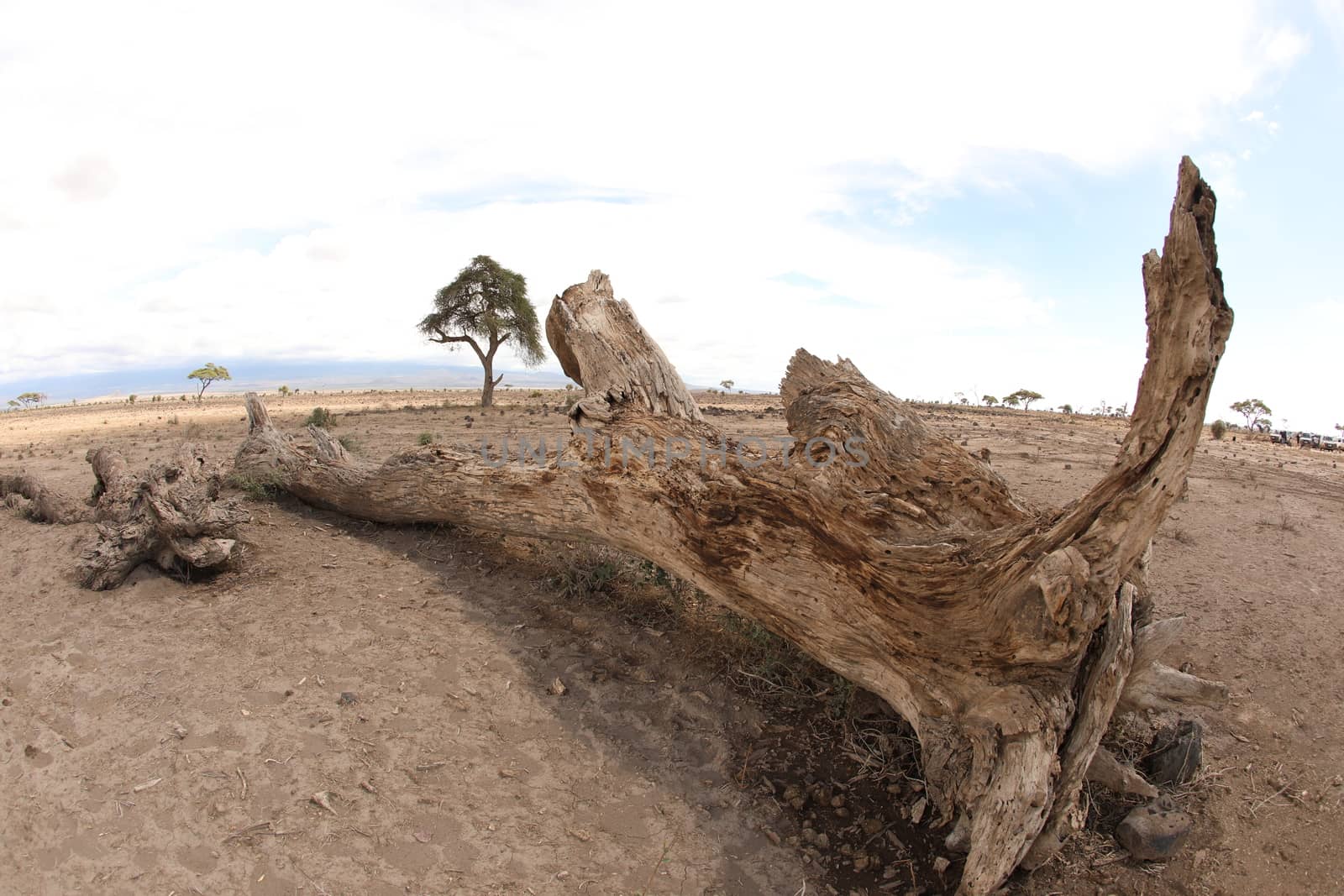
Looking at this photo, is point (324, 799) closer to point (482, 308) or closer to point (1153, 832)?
point (1153, 832)

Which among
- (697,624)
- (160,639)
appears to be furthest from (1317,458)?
(160,639)

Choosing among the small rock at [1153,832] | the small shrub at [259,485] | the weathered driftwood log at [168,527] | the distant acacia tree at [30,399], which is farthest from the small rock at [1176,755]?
the distant acacia tree at [30,399]

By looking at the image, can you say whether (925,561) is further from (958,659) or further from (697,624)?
(697,624)

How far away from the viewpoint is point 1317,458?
13.9 meters

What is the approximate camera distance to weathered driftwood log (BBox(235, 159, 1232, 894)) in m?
2.54

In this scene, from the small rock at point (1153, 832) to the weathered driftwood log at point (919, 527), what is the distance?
0.70ft

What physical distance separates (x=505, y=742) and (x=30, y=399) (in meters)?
60.8

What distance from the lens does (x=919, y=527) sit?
3826 millimetres

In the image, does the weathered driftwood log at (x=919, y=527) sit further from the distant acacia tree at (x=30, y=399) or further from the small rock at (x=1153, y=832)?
the distant acacia tree at (x=30, y=399)

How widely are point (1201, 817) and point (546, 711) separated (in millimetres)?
3239

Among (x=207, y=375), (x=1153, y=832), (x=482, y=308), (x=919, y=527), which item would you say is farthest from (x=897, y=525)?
(x=207, y=375)

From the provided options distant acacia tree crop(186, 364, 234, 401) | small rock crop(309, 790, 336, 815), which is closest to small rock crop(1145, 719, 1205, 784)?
small rock crop(309, 790, 336, 815)

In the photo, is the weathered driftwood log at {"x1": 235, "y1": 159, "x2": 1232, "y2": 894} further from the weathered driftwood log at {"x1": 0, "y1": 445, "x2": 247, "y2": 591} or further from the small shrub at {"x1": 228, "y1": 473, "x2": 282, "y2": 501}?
the small shrub at {"x1": 228, "y1": 473, "x2": 282, "y2": 501}

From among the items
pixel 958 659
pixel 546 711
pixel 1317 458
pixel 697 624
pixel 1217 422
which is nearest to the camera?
pixel 958 659
